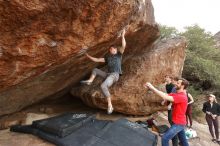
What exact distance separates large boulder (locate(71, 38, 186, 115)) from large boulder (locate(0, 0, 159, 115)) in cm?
188

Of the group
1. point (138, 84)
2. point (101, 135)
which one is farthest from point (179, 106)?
point (138, 84)

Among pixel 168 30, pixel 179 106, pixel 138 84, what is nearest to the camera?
pixel 179 106

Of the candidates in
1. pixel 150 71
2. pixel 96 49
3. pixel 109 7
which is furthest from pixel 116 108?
pixel 109 7

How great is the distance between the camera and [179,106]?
22.0 feet

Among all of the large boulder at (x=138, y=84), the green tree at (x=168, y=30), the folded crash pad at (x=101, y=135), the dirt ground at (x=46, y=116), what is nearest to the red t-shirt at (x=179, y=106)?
the folded crash pad at (x=101, y=135)

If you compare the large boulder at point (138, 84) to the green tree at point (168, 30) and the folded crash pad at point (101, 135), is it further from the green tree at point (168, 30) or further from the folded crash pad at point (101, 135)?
the green tree at point (168, 30)

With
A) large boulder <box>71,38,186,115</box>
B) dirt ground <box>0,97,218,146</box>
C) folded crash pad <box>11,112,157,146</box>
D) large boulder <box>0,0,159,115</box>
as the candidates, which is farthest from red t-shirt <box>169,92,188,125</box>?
large boulder <box>71,38,186,115</box>

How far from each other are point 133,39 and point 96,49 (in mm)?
2046

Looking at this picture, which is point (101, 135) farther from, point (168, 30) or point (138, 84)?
point (168, 30)

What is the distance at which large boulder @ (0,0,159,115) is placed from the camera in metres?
5.71

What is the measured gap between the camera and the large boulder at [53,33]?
5.71m

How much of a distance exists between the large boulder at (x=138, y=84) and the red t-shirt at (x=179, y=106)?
13.2 feet

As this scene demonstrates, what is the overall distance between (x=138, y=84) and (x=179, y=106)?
4.15 m

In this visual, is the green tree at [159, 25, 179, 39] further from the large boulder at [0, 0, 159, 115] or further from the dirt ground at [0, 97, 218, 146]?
the large boulder at [0, 0, 159, 115]
